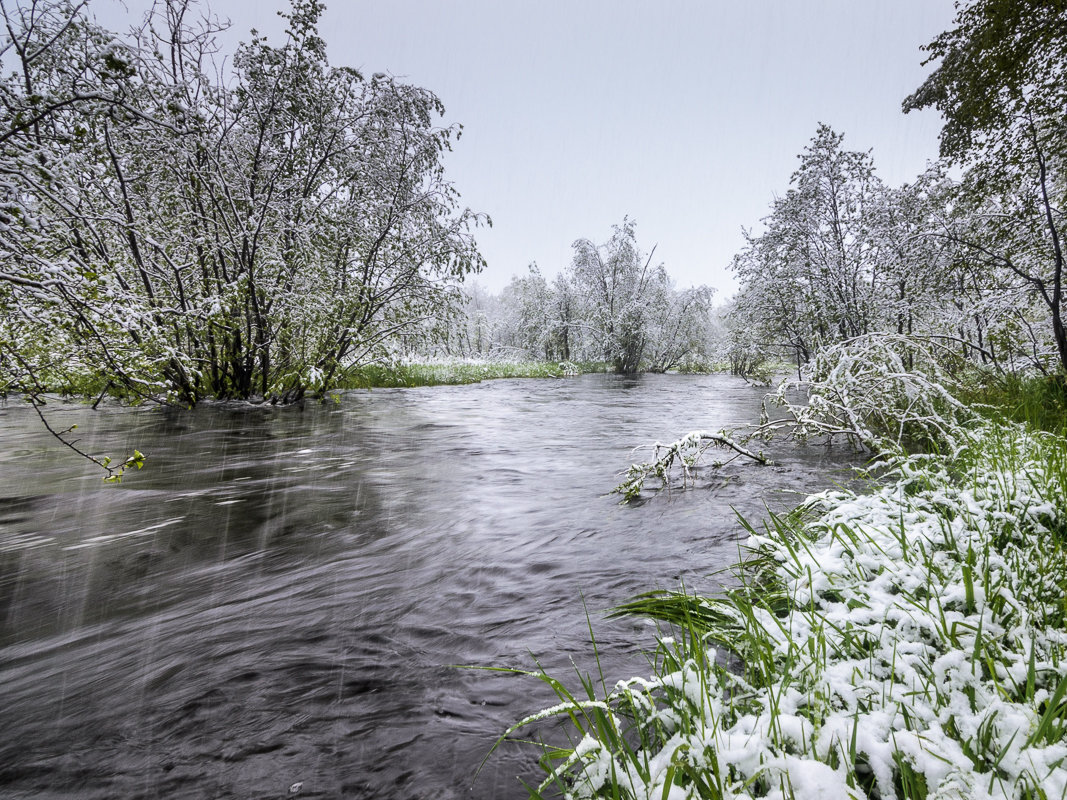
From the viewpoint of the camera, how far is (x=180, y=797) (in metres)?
1.86

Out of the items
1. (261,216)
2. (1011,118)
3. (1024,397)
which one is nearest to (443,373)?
(261,216)

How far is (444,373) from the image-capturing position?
86.5 ft

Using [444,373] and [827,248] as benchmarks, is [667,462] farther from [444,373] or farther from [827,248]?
[444,373]

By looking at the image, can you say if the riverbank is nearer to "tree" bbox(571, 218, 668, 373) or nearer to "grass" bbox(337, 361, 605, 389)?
"grass" bbox(337, 361, 605, 389)

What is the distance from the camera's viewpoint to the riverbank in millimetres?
1296

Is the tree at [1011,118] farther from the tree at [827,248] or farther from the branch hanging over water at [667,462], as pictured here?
the branch hanging over water at [667,462]

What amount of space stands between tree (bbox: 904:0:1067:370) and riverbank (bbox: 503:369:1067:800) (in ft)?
23.9

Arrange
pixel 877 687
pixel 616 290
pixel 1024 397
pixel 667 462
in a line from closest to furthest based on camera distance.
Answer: pixel 877 687 < pixel 667 462 < pixel 1024 397 < pixel 616 290

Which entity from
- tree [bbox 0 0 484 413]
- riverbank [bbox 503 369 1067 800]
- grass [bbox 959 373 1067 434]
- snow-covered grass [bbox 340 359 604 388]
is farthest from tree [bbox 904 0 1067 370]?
snow-covered grass [bbox 340 359 604 388]

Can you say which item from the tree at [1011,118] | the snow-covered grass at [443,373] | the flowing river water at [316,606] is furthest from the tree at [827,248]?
the snow-covered grass at [443,373]

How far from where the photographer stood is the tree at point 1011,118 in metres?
6.71

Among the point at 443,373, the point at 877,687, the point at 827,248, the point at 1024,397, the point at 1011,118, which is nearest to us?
the point at 877,687

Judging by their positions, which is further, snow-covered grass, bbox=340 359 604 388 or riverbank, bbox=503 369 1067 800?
snow-covered grass, bbox=340 359 604 388

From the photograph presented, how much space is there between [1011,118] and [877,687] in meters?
9.94
